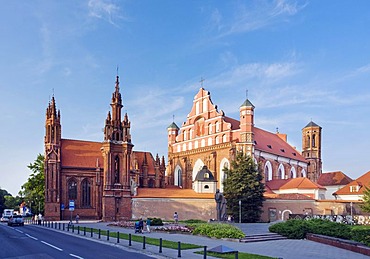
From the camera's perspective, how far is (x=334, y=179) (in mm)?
91062

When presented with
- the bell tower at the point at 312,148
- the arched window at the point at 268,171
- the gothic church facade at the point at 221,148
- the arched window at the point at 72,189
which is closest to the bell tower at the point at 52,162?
the arched window at the point at 72,189

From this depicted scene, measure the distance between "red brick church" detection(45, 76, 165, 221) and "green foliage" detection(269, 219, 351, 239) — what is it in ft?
91.1

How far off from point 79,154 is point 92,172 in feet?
11.8

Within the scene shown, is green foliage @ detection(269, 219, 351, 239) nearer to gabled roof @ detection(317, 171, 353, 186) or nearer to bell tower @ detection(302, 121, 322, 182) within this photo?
bell tower @ detection(302, 121, 322, 182)

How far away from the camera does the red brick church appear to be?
5381 centimetres

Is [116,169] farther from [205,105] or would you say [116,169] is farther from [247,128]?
[205,105]

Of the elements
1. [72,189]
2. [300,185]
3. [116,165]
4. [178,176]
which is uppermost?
[116,165]

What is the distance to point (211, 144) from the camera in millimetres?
69750

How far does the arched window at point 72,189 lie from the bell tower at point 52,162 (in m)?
1.90

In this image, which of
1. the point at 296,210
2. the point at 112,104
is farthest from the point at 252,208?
the point at 112,104

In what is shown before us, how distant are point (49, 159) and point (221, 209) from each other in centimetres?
3081

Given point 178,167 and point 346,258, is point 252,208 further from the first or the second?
point 346,258

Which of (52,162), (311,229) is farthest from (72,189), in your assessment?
(311,229)

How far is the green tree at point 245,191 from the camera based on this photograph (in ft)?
171
